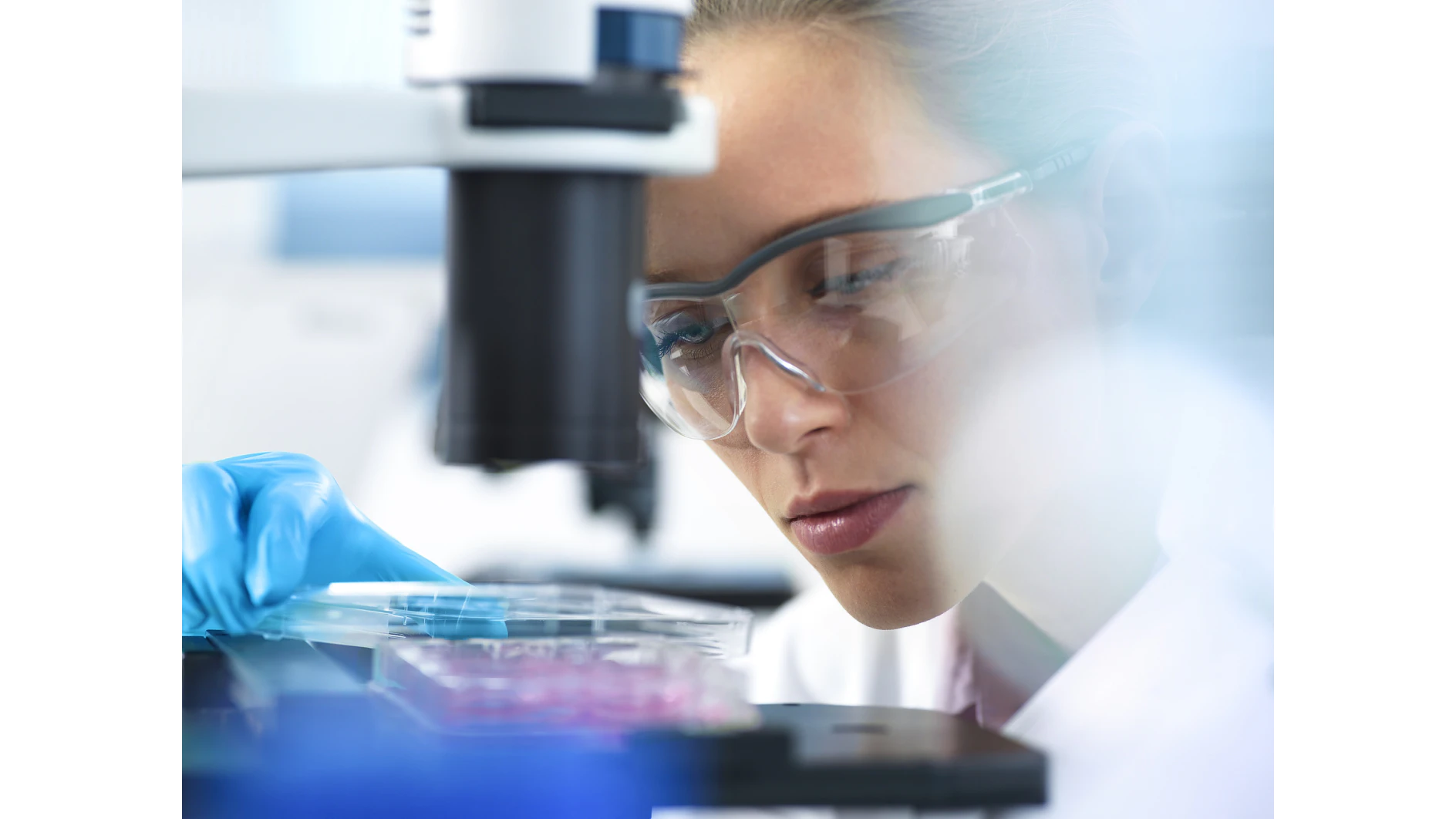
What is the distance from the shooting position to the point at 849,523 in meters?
0.85

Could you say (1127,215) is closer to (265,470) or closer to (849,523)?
(849,523)

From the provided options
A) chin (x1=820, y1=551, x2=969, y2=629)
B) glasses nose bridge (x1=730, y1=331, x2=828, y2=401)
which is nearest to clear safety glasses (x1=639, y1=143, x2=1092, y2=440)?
glasses nose bridge (x1=730, y1=331, x2=828, y2=401)

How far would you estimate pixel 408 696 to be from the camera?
65 cm

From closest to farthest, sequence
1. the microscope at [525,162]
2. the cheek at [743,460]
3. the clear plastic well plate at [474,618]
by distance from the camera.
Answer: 1. the microscope at [525,162]
2. the clear plastic well plate at [474,618]
3. the cheek at [743,460]

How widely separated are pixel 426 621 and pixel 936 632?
1.08ft

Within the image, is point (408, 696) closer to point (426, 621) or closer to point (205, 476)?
point (426, 621)

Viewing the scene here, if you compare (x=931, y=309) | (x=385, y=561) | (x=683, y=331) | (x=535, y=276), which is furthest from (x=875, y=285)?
(x=385, y=561)

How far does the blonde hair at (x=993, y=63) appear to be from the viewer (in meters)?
0.80

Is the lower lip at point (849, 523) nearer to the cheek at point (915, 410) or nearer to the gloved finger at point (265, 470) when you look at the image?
the cheek at point (915, 410)

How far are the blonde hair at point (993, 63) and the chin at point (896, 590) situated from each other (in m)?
0.27

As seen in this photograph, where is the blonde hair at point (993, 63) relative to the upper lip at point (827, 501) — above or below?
above

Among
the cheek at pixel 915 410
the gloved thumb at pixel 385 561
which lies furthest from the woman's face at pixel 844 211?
the gloved thumb at pixel 385 561

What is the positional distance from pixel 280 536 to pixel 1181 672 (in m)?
0.56
